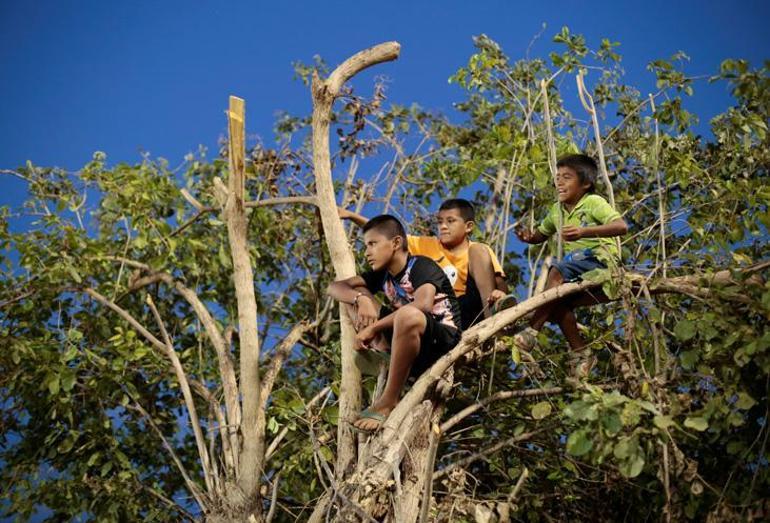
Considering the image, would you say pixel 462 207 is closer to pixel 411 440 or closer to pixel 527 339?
pixel 527 339

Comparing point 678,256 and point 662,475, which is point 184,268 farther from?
point 662,475

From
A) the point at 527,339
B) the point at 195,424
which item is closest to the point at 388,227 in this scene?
the point at 527,339

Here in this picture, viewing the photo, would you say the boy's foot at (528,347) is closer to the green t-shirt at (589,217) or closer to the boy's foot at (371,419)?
the green t-shirt at (589,217)

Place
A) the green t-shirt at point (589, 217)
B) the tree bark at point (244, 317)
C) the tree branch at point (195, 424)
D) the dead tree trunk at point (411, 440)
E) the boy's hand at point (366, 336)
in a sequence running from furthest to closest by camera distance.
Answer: the tree branch at point (195, 424) < the tree bark at point (244, 317) < the green t-shirt at point (589, 217) < the boy's hand at point (366, 336) < the dead tree trunk at point (411, 440)

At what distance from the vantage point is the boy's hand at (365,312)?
15.3 feet

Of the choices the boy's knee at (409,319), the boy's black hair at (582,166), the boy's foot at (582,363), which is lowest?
the boy's foot at (582,363)

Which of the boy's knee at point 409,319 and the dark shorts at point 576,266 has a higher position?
the dark shorts at point 576,266

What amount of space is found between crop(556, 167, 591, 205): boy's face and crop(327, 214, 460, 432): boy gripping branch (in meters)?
0.84

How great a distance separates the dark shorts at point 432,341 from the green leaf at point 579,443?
2.81ft

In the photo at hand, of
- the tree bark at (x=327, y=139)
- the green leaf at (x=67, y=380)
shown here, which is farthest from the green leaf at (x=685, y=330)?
the green leaf at (x=67, y=380)

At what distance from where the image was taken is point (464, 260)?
16.7 ft

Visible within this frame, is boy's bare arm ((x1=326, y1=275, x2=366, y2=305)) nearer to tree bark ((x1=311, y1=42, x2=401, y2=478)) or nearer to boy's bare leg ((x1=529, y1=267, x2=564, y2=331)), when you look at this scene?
tree bark ((x1=311, y1=42, x2=401, y2=478))

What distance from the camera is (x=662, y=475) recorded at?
4.18 m

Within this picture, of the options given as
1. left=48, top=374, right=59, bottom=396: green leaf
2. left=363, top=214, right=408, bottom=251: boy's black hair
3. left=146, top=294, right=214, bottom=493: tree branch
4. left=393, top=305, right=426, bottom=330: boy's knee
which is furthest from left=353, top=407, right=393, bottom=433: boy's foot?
left=48, top=374, right=59, bottom=396: green leaf
